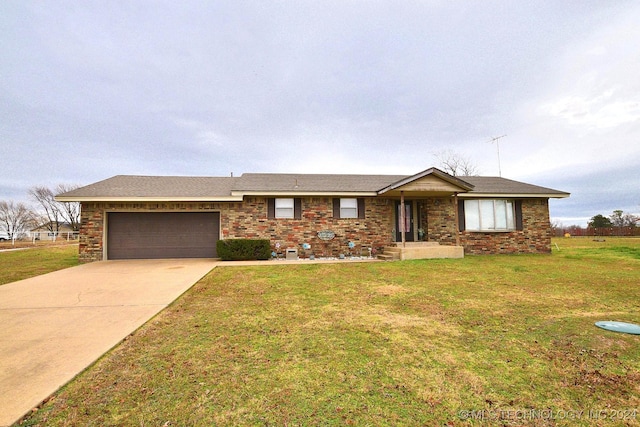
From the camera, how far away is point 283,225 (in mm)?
12773

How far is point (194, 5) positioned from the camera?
11.5 metres

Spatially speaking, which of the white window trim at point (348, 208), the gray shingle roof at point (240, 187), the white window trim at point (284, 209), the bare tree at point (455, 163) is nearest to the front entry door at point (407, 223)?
the gray shingle roof at point (240, 187)

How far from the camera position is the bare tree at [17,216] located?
4672cm

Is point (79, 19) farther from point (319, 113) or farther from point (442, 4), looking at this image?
point (442, 4)

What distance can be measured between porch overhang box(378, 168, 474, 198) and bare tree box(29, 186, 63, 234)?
55.5 m

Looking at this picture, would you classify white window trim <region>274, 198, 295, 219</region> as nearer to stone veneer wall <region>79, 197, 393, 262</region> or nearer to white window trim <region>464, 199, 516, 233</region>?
stone veneer wall <region>79, 197, 393, 262</region>

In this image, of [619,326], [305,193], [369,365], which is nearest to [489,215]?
[305,193]

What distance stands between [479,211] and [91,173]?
52.4 m

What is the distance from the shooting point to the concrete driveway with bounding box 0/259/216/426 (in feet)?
8.24

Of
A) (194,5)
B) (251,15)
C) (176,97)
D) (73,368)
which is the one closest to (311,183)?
(251,15)

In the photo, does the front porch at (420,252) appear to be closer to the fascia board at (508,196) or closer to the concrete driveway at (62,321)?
the fascia board at (508,196)

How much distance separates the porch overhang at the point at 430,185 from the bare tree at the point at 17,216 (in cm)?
6167

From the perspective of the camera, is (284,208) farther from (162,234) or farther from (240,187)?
(162,234)

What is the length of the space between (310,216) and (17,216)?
199 feet
